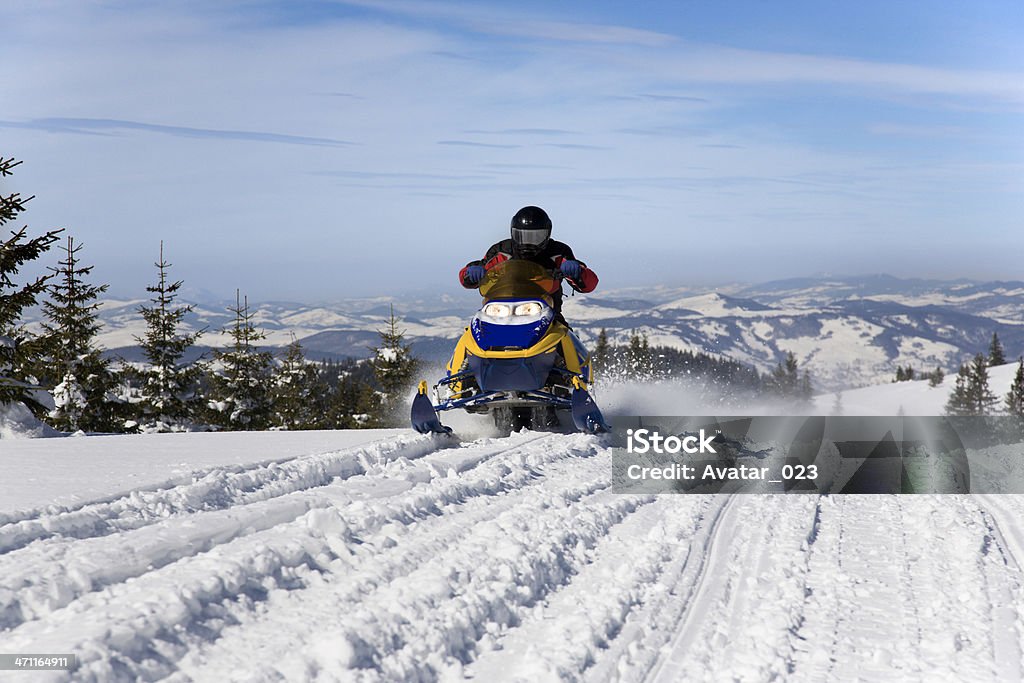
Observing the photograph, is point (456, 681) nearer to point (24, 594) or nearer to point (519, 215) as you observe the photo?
point (24, 594)

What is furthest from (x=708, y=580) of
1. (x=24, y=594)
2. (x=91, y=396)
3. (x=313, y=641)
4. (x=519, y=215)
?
(x=91, y=396)

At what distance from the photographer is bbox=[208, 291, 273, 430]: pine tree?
2997 centimetres

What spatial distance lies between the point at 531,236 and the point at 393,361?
2548 centimetres

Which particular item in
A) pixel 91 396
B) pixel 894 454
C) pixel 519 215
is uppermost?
pixel 519 215

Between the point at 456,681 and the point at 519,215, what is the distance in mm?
7085

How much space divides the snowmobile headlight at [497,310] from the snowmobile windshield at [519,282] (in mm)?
115

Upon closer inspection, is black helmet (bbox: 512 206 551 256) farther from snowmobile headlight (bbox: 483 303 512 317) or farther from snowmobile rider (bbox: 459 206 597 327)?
snowmobile headlight (bbox: 483 303 512 317)

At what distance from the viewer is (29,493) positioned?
15.9ft

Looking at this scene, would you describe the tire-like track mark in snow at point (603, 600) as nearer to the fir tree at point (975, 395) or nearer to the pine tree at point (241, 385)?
the pine tree at point (241, 385)

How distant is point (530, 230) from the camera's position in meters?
9.77

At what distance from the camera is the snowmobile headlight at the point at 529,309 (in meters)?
9.04

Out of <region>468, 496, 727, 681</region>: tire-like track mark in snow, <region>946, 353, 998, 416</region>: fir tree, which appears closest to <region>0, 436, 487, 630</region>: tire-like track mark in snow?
<region>468, 496, 727, 681</region>: tire-like track mark in snow

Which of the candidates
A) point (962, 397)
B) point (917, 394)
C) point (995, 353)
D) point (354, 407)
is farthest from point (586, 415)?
point (917, 394)

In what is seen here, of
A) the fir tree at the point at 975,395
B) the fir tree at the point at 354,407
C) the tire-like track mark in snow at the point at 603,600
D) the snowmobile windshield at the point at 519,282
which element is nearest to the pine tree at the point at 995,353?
the fir tree at the point at 975,395
